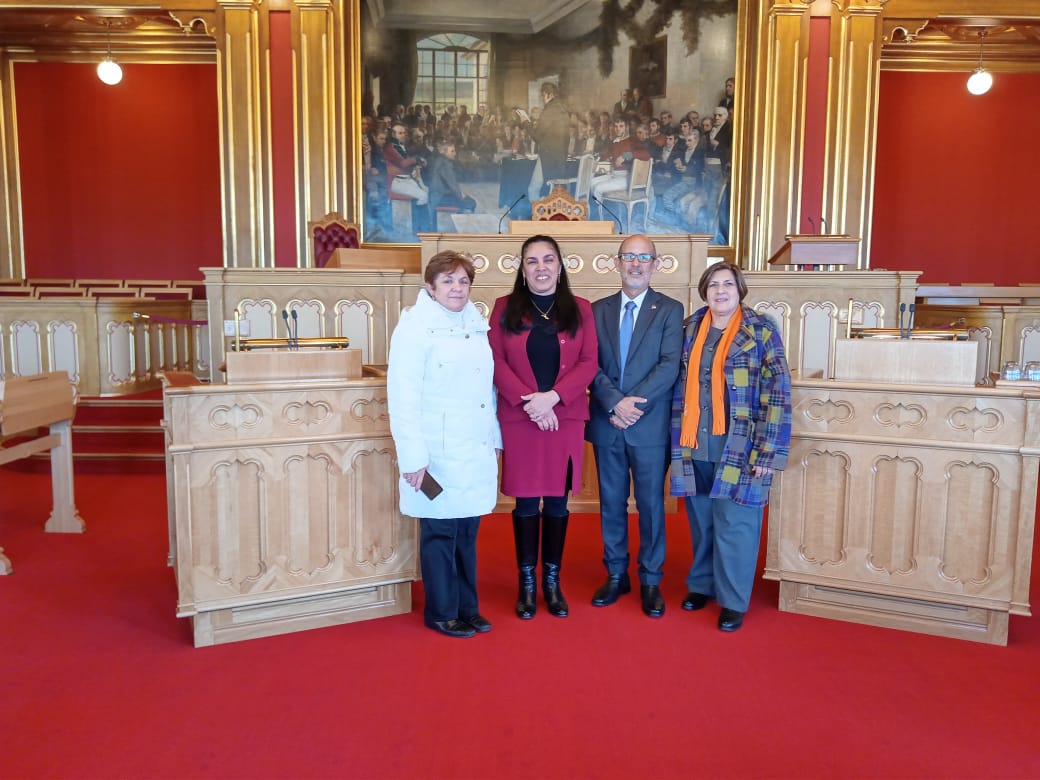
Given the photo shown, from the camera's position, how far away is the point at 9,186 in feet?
31.3

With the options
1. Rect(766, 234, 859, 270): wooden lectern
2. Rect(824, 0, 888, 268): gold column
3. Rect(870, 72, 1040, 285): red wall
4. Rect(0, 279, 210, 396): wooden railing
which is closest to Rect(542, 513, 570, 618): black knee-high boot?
Rect(766, 234, 859, 270): wooden lectern

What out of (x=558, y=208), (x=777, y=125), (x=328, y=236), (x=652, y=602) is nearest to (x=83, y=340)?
(x=328, y=236)

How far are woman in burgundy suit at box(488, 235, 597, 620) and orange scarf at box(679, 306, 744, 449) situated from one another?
0.38m

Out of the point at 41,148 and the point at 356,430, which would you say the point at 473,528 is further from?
the point at 41,148

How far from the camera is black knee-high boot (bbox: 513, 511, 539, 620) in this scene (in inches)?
112

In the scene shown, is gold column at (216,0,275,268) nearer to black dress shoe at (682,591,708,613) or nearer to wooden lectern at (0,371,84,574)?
wooden lectern at (0,371,84,574)

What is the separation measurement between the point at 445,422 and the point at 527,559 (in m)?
0.71

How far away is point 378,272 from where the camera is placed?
5867mm

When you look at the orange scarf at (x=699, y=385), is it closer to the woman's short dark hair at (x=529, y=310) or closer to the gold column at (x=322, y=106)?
the woman's short dark hair at (x=529, y=310)

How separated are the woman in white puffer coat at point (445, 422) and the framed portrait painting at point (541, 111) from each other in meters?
6.40

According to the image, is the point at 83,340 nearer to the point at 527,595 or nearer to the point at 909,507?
the point at 527,595

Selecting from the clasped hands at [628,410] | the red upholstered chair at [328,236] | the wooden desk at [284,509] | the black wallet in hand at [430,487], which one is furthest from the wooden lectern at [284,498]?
the red upholstered chair at [328,236]

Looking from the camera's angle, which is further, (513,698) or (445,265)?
(445,265)

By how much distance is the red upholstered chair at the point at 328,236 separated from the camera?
743cm
